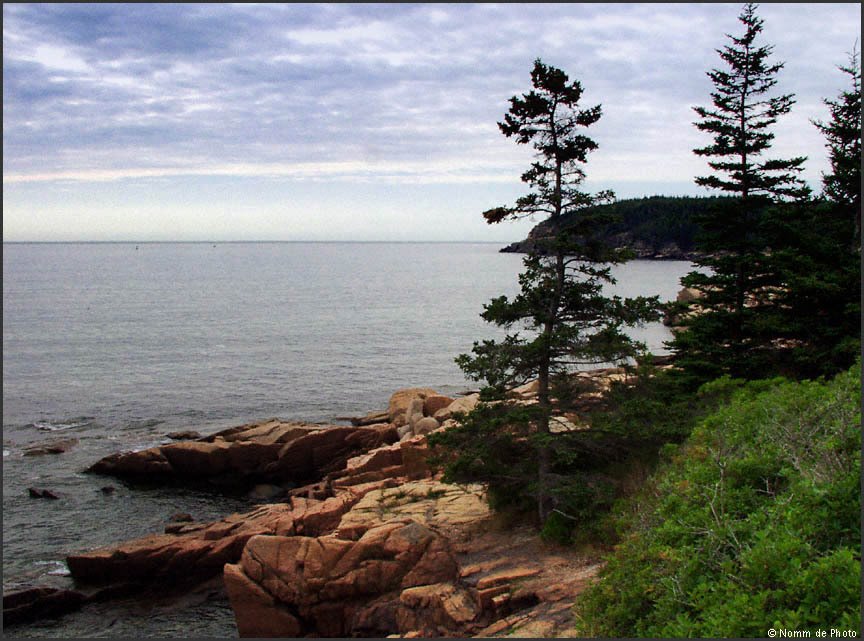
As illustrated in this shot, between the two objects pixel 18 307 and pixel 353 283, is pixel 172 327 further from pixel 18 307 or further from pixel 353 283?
pixel 353 283

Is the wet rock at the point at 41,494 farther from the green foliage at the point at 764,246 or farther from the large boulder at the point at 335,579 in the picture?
the green foliage at the point at 764,246

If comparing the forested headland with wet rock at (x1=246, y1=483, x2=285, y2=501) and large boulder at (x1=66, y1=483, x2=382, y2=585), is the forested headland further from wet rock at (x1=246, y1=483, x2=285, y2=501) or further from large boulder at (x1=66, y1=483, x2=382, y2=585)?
wet rock at (x1=246, y1=483, x2=285, y2=501)

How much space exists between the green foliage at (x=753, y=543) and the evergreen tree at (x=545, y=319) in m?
5.33

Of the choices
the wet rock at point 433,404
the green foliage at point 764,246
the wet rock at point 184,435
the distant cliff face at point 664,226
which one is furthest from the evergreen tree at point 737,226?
the distant cliff face at point 664,226

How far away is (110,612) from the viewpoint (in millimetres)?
22578

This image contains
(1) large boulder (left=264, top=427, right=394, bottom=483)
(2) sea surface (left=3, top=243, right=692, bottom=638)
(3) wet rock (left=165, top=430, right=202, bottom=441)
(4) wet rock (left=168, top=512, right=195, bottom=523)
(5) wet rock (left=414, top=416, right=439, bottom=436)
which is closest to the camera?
(2) sea surface (left=3, top=243, right=692, bottom=638)

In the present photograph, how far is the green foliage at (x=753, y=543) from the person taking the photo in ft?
24.5

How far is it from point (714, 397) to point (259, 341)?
52.3 metres

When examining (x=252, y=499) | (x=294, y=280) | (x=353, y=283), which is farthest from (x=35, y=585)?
(x=294, y=280)

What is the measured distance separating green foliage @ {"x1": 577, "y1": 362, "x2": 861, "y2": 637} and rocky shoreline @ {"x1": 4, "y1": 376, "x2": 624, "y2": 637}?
3043 millimetres

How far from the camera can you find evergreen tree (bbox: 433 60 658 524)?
1878 centimetres

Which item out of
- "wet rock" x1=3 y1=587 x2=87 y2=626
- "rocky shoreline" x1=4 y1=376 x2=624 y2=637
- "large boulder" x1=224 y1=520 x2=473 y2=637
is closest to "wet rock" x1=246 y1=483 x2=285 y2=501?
"rocky shoreline" x1=4 y1=376 x2=624 y2=637

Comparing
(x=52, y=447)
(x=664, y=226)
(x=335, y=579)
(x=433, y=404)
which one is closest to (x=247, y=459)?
(x=433, y=404)

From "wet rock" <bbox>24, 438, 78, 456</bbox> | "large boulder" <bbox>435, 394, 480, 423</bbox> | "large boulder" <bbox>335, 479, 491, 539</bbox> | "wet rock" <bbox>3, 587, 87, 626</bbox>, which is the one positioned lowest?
"wet rock" <bbox>3, 587, 87, 626</bbox>
